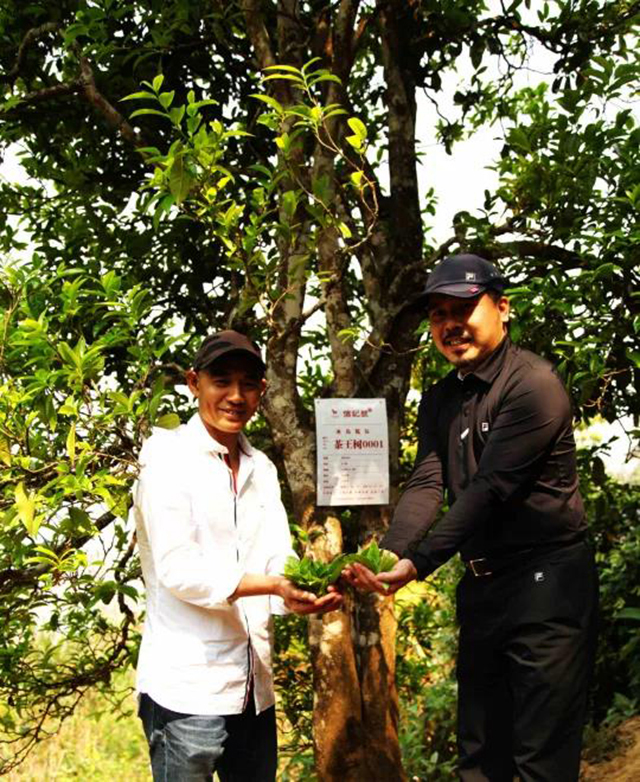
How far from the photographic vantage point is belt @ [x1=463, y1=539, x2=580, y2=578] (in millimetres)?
3090

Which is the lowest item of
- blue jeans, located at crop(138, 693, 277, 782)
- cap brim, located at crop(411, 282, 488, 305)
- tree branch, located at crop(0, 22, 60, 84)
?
blue jeans, located at crop(138, 693, 277, 782)

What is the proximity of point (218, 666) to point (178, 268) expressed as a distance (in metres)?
2.64

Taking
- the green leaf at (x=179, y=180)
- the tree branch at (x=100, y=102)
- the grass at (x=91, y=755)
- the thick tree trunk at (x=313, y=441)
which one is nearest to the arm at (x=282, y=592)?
the green leaf at (x=179, y=180)

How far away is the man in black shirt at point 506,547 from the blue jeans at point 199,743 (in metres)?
0.54

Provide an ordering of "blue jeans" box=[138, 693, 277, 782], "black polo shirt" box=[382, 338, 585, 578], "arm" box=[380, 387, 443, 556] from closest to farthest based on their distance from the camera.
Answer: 1. "blue jeans" box=[138, 693, 277, 782]
2. "black polo shirt" box=[382, 338, 585, 578]
3. "arm" box=[380, 387, 443, 556]

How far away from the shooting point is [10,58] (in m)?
4.99

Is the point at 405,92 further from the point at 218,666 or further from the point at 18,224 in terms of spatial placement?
the point at 218,666

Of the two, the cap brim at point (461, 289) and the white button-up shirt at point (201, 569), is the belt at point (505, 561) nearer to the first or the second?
the white button-up shirt at point (201, 569)

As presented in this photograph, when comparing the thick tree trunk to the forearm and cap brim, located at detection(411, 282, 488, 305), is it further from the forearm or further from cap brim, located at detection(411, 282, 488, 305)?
the forearm

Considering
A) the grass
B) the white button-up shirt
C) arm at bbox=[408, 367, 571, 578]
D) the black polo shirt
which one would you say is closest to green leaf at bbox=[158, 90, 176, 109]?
the white button-up shirt

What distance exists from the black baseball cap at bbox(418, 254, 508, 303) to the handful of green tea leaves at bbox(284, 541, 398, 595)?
2.60ft

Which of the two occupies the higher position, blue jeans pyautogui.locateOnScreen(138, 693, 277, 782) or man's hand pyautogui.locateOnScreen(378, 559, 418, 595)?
man's hand pyautogui.locateOnScreen(378, 559, 418, 595)

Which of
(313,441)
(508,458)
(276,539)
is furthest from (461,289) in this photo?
(313,441)

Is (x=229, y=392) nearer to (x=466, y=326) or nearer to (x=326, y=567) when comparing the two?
(x=326, y=567)
